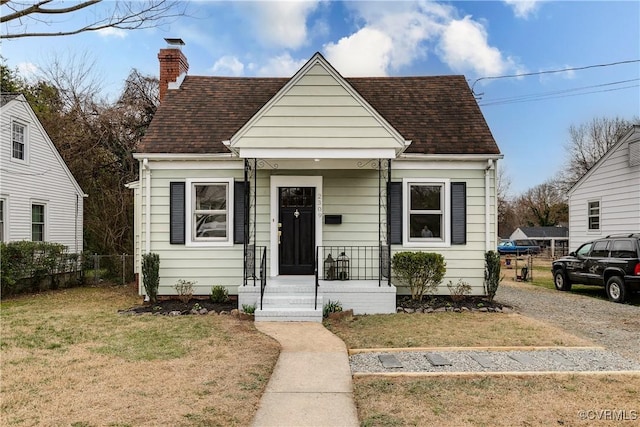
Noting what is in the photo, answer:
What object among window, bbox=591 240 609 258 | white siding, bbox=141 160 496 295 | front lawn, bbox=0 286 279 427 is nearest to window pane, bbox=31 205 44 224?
front lawn, bbox=0 286 279 427

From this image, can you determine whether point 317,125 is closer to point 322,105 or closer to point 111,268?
point 322,105

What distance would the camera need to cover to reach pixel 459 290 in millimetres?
10180

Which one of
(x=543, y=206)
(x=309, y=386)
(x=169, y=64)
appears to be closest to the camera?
(x=309, y=386)

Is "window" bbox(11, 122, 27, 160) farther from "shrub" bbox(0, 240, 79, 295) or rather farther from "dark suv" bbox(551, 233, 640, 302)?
"dark suv" bbox(551, 233, 640, 302)

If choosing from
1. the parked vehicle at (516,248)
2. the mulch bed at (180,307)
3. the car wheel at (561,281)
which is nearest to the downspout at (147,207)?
the mulch bed at (180,307)

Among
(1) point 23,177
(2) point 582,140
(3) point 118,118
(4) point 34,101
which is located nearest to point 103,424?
(1) point 23,177

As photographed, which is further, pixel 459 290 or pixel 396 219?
pixel 396 219

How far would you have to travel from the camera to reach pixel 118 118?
21922 millimetres

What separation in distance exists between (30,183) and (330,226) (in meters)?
11.9

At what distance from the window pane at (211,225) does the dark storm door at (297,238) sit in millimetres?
1406

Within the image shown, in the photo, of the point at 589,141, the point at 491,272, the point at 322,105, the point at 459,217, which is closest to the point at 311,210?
the point at 322,105

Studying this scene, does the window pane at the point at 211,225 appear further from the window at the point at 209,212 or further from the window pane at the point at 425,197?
the window pane at the point at 425,197

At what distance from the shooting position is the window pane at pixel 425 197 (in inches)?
413

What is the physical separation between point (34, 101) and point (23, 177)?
41.4ft
